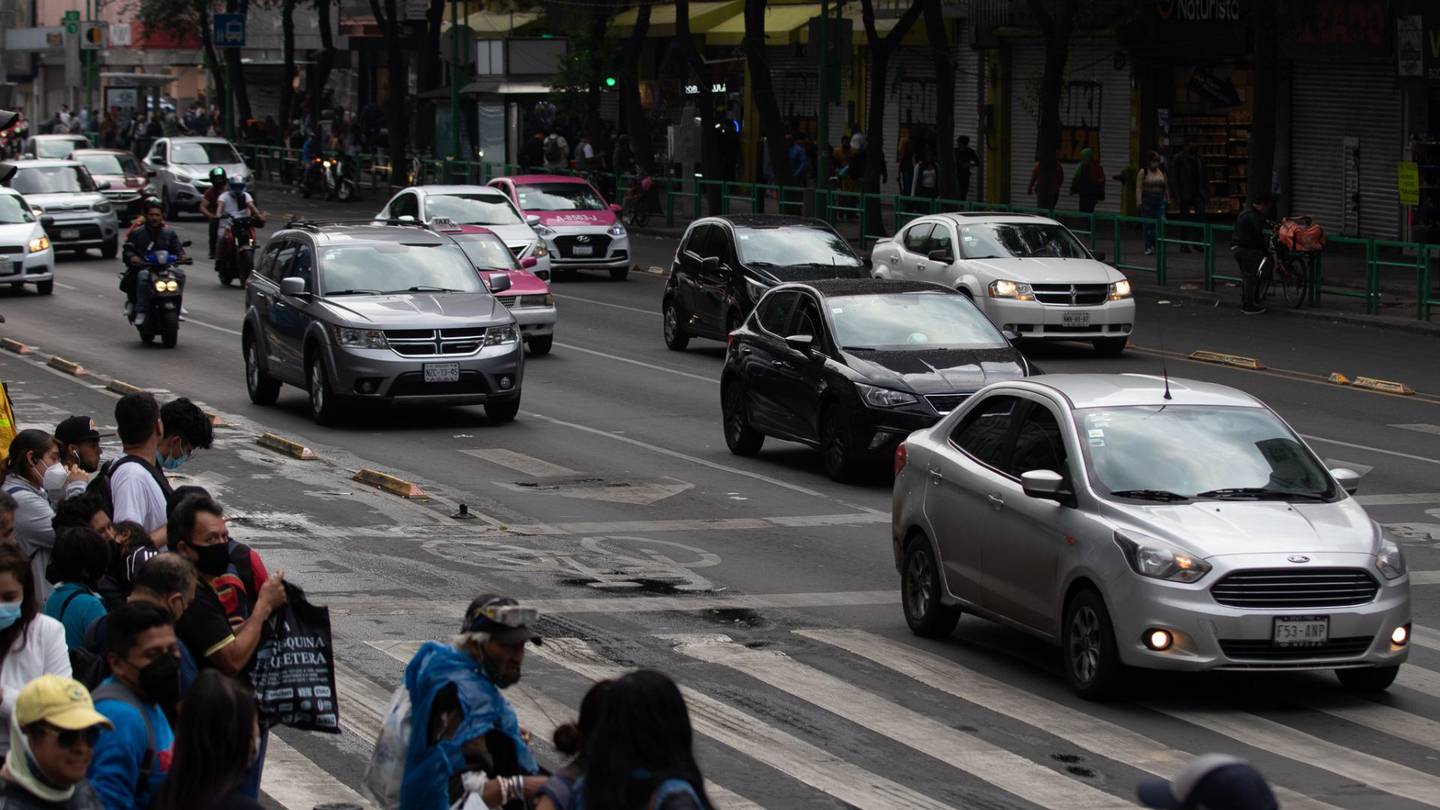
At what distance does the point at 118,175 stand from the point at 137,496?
1729 inches

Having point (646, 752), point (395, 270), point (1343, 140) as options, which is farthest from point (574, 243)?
point (646, 752)

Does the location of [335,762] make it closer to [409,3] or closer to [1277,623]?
[1277,623]

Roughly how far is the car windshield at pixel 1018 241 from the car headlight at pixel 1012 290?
1052 mm

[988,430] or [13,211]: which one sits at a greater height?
[13,211]

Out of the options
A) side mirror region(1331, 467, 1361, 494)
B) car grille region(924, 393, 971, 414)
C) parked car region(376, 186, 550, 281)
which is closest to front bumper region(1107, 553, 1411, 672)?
side mirror region(1331, 467, 1361, 494)

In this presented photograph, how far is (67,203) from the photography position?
4131 cm

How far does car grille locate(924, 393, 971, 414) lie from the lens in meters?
17.7

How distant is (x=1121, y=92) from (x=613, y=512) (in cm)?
3182

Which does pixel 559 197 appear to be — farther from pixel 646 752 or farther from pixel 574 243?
pixel 646 752

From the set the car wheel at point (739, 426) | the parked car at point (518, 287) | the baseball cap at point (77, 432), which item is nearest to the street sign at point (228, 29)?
the parked car at point (518, 287)

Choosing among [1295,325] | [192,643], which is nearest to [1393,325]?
[1295,325]

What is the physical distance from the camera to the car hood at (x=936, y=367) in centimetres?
1784

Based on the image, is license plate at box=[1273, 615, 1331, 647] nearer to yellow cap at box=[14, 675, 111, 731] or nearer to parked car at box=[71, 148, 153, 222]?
yellow cap at box=[14, 675, 111, 731]

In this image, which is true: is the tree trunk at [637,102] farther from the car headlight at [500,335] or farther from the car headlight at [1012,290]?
the car headlight at [500,335]
